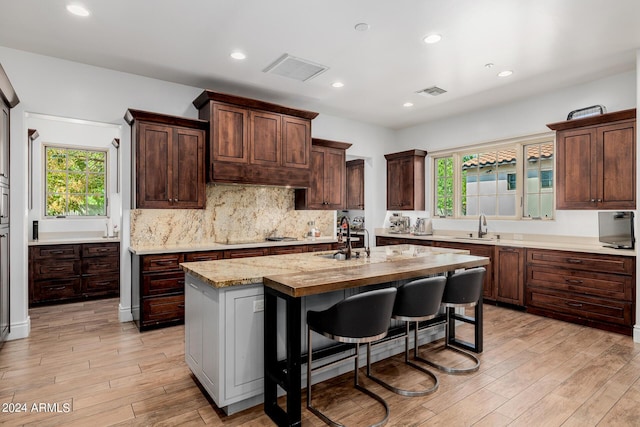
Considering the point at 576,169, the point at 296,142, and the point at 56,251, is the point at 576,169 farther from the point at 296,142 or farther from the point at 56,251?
the point at 56,251

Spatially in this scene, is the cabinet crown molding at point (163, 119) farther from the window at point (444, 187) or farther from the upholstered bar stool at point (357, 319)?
the window at point (444, 187)

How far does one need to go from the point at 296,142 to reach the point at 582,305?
4.04m

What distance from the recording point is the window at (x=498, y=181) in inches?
203

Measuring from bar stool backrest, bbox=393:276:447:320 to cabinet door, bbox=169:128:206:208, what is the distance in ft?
9.41

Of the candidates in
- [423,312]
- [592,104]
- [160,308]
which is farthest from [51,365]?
[592,104]

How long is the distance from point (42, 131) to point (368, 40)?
17.8 feet

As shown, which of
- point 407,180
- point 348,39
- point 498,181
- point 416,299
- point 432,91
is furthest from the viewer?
point 407,180

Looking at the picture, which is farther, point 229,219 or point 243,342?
point 229,219

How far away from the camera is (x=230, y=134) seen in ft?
14.6

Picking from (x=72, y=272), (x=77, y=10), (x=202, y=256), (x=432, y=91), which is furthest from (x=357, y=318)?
(x=72, y=272)

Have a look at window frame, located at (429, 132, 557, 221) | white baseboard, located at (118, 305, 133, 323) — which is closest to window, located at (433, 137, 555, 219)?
window frame, located at (429, 132, 557, 221)

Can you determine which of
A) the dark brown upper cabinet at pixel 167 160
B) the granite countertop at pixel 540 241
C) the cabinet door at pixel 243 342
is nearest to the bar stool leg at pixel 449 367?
the cabinet door at pixel 243 342

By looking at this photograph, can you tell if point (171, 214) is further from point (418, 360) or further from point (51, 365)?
point (418, 360)

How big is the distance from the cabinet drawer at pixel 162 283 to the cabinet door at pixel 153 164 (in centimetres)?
81
